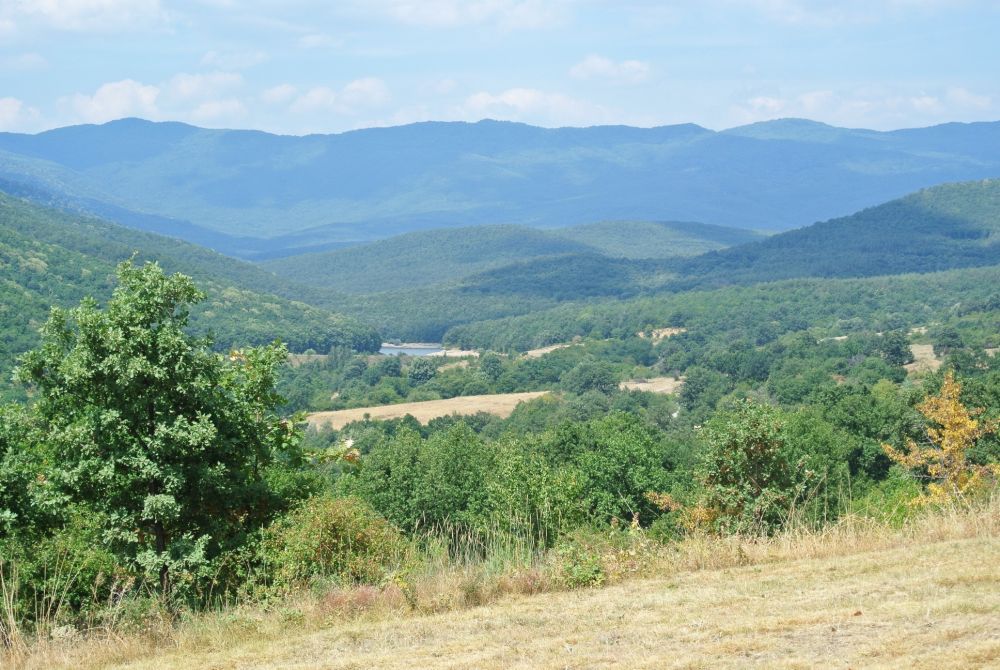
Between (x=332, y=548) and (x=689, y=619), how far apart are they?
4102 mm

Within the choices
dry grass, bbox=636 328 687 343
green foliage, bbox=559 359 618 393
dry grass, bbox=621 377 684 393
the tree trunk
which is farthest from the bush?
dry grass, bbox=636 328 687 343

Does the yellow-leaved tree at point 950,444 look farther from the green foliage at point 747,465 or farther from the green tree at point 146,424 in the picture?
the green tree at point 146,424

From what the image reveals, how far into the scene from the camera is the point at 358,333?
13225cm

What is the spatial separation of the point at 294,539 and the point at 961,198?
202036 millimetres

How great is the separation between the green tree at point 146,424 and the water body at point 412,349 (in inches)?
4811

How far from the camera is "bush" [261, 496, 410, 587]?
10141mm

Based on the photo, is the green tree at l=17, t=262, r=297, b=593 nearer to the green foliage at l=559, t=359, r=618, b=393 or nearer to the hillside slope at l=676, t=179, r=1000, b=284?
the green foliage at l=559, t=359, r=618, b=393

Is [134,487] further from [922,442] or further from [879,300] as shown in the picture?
[879,300]

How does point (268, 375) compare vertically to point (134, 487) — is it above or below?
above

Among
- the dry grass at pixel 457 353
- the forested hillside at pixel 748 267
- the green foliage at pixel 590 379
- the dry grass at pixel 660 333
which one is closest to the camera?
the green foliage at pixel 590 379

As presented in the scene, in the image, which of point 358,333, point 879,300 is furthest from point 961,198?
point 358,333

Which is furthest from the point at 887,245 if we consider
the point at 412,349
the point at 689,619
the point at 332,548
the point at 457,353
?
the point at 689,619

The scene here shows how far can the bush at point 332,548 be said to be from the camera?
10141 millimetres

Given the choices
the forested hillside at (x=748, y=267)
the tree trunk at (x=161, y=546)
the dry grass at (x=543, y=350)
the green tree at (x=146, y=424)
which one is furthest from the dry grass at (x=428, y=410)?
the forested hillside at (x=748, y=267)
